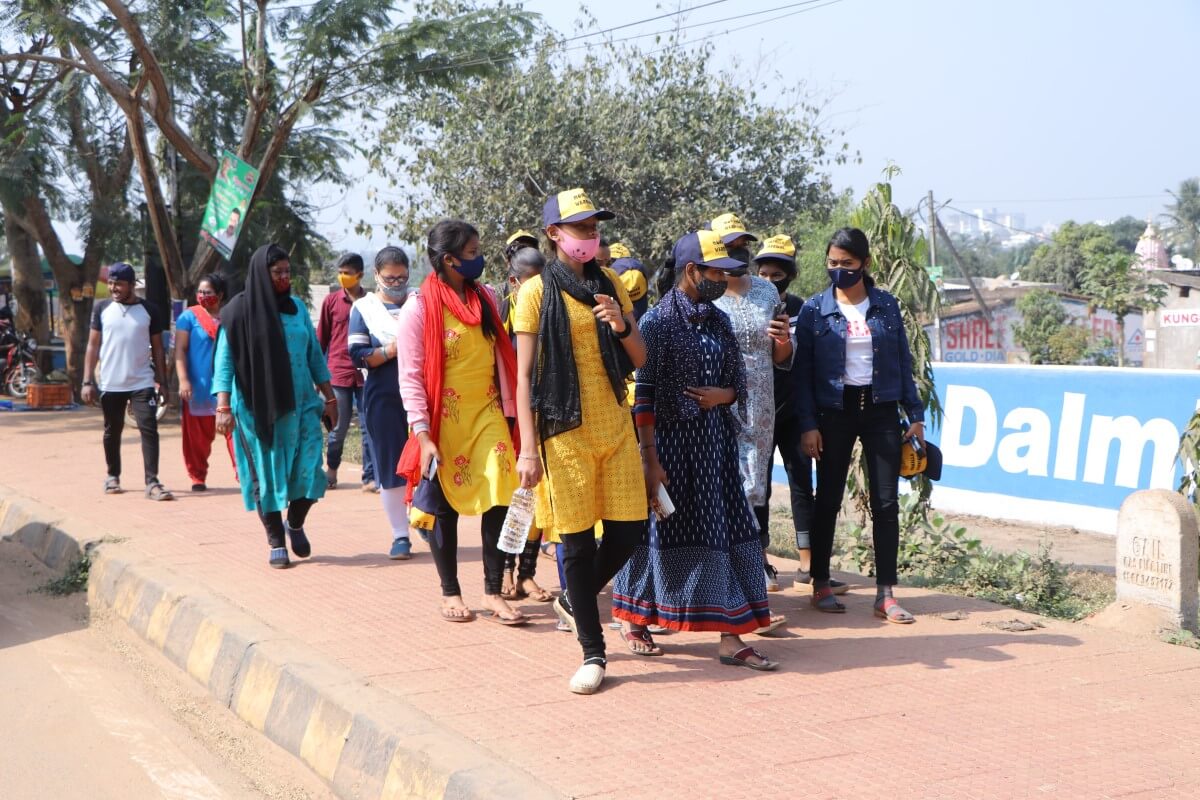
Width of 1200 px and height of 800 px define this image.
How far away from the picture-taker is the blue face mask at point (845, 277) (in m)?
5.81

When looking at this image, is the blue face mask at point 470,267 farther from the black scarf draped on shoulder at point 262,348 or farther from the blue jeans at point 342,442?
the blue jeans at point 342,442

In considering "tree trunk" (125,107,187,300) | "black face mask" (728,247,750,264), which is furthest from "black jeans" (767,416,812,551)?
"tree trunk" (125,107,187,300)

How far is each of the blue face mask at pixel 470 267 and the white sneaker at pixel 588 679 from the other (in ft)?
6.08

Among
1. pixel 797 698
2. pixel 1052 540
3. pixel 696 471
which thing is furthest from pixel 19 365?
pixel 797 698

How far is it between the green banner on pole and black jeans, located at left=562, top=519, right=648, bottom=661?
425 inches

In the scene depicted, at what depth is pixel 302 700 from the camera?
4.69 meters

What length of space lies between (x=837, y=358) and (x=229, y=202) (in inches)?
424

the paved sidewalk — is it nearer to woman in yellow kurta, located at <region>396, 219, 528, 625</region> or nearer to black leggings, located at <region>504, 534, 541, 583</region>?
black leggings, located at <region>504, 534, 541, 583</region>

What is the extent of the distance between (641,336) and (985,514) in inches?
315

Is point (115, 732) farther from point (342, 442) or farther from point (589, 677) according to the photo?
point (342, 442)

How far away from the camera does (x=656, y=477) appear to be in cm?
485

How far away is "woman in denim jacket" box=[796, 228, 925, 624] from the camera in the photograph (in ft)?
19.0

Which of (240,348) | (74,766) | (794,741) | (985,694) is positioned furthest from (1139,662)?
(240,348)

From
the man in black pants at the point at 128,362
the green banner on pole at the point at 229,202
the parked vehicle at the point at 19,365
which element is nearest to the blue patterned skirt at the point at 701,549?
the man in black pants at the point at 128,362
